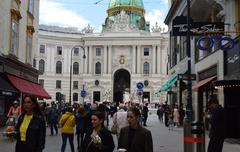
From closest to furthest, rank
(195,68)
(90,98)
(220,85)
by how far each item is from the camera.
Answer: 1. (220,85)
2. (195,68)
3. (90,98)

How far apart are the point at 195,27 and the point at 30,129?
12.1m

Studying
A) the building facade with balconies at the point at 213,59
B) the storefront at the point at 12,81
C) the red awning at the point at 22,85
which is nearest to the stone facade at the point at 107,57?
the building facade with balconies at the point at 213,59

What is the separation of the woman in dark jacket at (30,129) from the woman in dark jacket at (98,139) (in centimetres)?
129

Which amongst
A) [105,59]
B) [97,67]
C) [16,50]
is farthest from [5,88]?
[97,67]

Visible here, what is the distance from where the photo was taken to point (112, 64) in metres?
93.5

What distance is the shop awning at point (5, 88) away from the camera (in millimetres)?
24020

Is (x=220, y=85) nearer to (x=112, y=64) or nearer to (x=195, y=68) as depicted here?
(x=195, y=68)

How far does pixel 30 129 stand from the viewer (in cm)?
744

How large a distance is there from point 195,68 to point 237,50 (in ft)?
38.1

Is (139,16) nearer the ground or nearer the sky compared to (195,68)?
nearer the sky

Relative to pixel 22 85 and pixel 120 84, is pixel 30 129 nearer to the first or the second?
pixel 22 85

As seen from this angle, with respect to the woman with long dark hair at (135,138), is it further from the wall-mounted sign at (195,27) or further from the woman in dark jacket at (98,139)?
the wall-mounted sign at (195,27)

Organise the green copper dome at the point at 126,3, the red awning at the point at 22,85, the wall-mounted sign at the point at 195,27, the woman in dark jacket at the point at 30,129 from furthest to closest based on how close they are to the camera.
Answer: the green copper dome at the point at 126,3, the red awning at the point at 22,85, the wall-mounted sign at the point at 195,27, the woman in dark jacket at the point at 30,129

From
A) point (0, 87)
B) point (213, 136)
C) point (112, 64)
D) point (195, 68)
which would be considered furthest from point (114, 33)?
point (213, 136)
